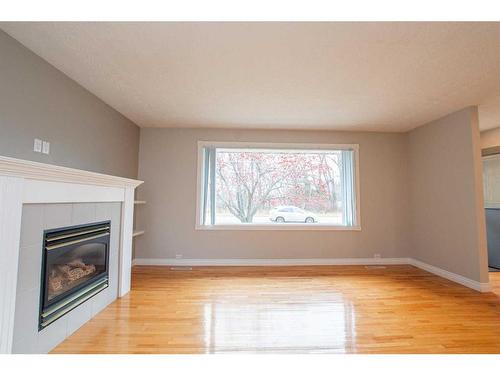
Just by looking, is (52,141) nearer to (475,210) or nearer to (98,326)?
(98,326)

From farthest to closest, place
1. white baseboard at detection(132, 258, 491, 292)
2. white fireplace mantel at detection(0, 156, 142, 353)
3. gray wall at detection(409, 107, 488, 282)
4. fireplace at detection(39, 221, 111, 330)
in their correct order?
white baseboard at detection(132, 258, 491, 292) → gray wall at detection(409, 107, 488, 282) → fireplace at detection(39, 221, 111, 330) → white fireplace mantel at detection(0, 156, 142, 353)

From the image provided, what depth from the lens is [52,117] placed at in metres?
2.33

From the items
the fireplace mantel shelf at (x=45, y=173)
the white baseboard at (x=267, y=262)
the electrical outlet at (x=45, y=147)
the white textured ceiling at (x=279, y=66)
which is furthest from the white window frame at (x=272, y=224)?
the electrical outlet at (x=45, y=147)

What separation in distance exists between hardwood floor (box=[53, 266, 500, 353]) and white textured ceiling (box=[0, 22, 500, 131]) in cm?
241

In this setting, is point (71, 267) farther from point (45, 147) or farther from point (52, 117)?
point (52, 117)

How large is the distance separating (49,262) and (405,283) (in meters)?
4.06

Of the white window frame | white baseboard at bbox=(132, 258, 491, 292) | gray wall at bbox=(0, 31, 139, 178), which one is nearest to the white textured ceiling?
gray wall at bbox=(0, 31, 139, 178)

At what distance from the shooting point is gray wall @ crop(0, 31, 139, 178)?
1.89 meters

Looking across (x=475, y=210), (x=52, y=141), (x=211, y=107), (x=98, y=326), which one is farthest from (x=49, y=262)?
(x=475, y=210)

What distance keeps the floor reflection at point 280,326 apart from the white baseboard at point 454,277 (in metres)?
1.87

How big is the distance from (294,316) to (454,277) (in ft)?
8.90

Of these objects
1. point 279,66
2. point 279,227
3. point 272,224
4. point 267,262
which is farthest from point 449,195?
point 279,66

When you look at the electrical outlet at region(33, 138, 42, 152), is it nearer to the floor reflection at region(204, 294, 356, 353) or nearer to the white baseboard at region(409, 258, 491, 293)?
the floor reflection at region(204, 294, 356, 353)

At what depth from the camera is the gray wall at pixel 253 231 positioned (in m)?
4.13
